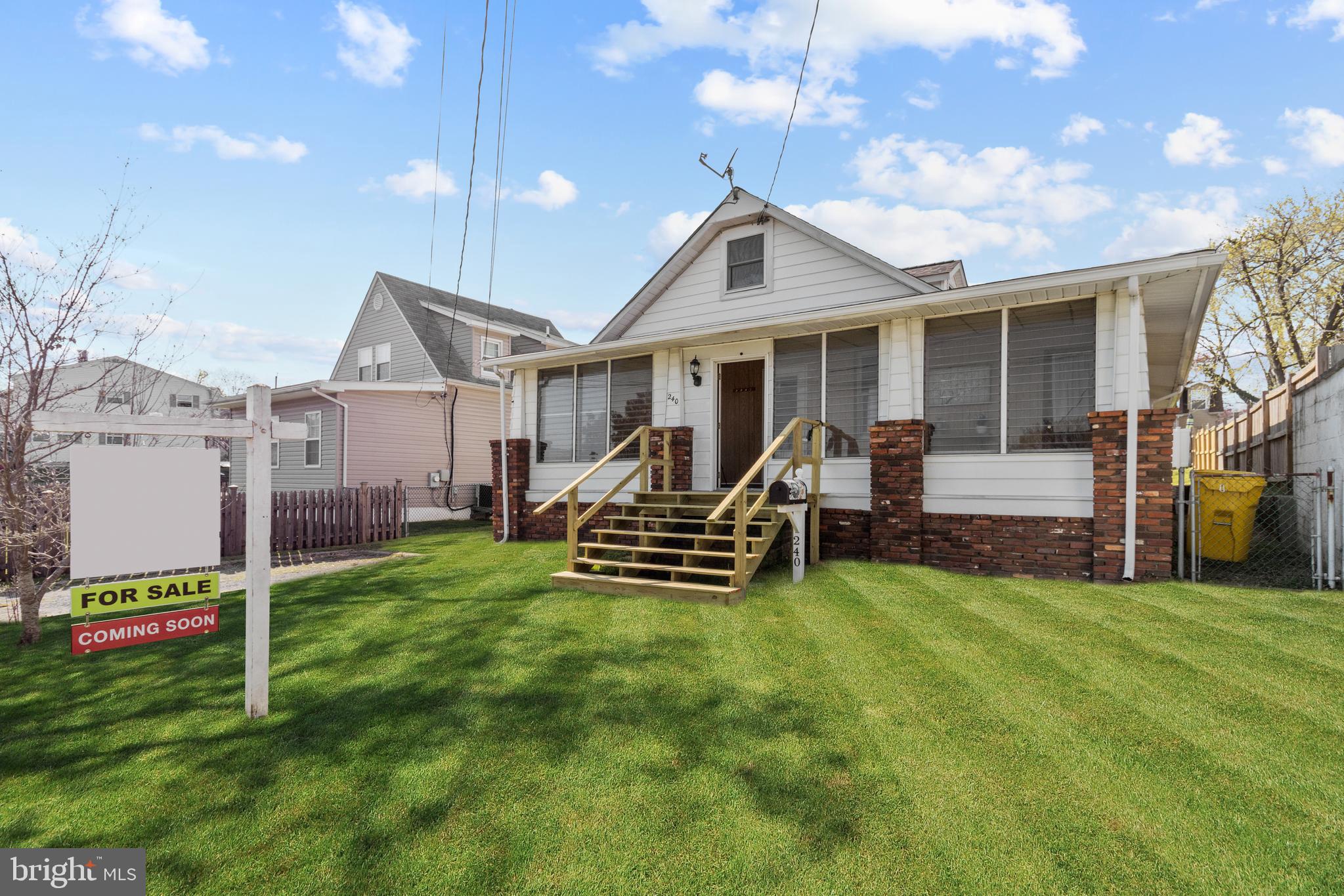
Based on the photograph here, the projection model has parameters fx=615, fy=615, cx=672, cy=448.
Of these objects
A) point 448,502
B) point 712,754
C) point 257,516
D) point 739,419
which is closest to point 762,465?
point 739,419

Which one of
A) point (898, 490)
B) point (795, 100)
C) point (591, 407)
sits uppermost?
point (795, 100)

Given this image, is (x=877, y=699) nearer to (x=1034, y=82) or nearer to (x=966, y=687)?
(x=966, y=687)

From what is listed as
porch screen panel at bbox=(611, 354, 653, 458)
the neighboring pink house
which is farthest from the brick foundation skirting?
the neighboring pink house

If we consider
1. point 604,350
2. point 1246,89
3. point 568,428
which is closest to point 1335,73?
point 1246,89

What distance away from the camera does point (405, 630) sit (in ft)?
18.4

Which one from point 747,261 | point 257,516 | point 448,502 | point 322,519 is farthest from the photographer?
point 448,502

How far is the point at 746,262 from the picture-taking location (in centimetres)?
1118

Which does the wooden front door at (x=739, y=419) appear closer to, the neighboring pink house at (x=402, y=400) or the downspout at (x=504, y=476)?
the downspout at (x=504, y=476)

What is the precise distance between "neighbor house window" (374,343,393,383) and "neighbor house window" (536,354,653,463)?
32.9 feet

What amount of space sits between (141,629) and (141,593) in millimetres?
195

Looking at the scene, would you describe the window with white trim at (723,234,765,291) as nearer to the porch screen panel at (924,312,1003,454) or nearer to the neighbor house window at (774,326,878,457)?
the neighbor house window at (774,326,878,457)

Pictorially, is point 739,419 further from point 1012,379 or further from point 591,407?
point 1012,379

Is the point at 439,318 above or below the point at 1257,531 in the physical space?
above

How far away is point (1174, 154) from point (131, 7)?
2216cm
